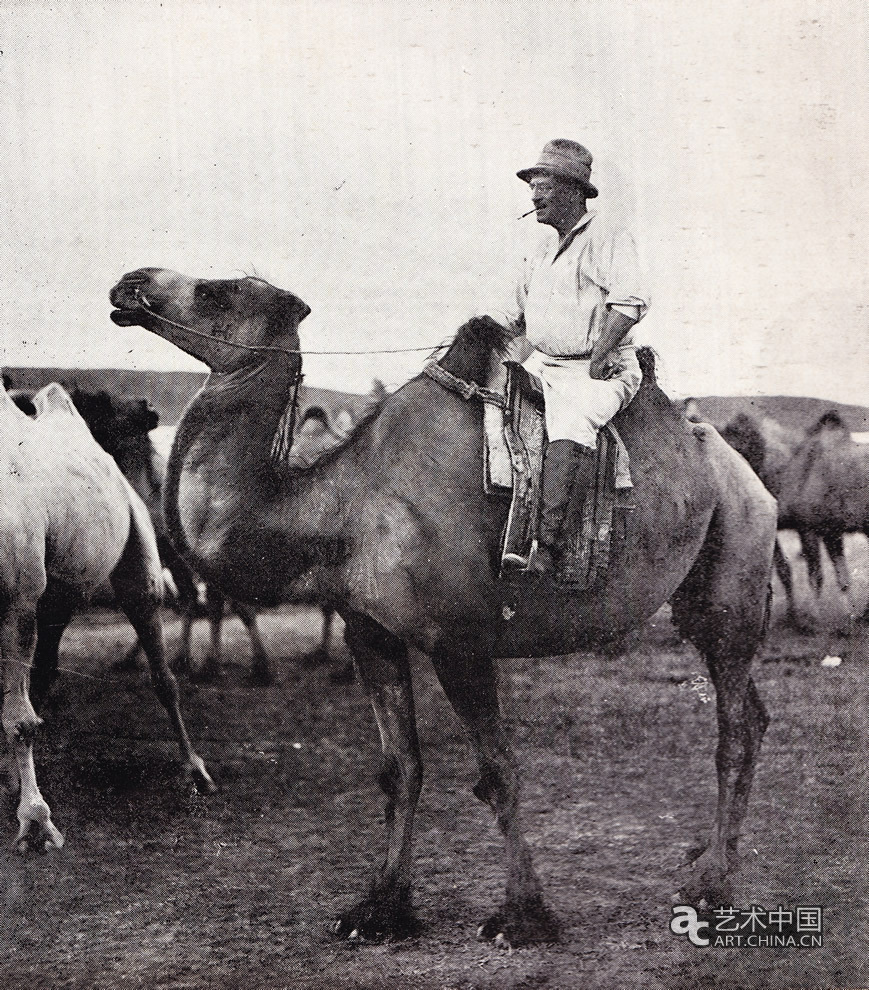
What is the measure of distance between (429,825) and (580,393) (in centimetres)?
177

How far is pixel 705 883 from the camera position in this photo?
436 centimetres

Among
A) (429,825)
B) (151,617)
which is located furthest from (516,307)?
(429,825)

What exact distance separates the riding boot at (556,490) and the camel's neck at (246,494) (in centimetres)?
72

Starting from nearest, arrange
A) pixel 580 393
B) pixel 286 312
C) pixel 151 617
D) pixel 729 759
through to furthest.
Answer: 1. pixel 580 393
2. pixel 286 312
3. pixel 729 759
4. pixel 151 617

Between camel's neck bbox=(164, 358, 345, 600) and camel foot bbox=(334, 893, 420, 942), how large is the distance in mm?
1240

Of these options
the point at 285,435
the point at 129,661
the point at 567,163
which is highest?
the point at 567,163

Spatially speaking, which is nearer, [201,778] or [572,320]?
[572,320]

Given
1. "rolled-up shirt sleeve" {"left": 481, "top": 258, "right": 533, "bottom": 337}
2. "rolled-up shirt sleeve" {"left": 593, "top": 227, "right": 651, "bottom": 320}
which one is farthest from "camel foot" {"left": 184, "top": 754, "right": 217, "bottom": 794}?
"rolled-up shirt sleeve" {"left": 593, "top": 227, "right": 651, "bottom": 320}

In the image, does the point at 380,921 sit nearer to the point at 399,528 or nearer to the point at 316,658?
the point at 316,658

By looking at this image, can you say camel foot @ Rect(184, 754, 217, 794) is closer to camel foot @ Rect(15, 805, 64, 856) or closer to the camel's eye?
camel foot @ Rect(15, 805, 64, 856)

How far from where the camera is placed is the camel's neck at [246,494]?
388 cm

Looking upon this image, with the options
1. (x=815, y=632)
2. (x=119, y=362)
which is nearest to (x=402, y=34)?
(x=119, y=362)

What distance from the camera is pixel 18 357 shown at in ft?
14.9

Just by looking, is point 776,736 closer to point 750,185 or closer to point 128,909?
point 750,185
